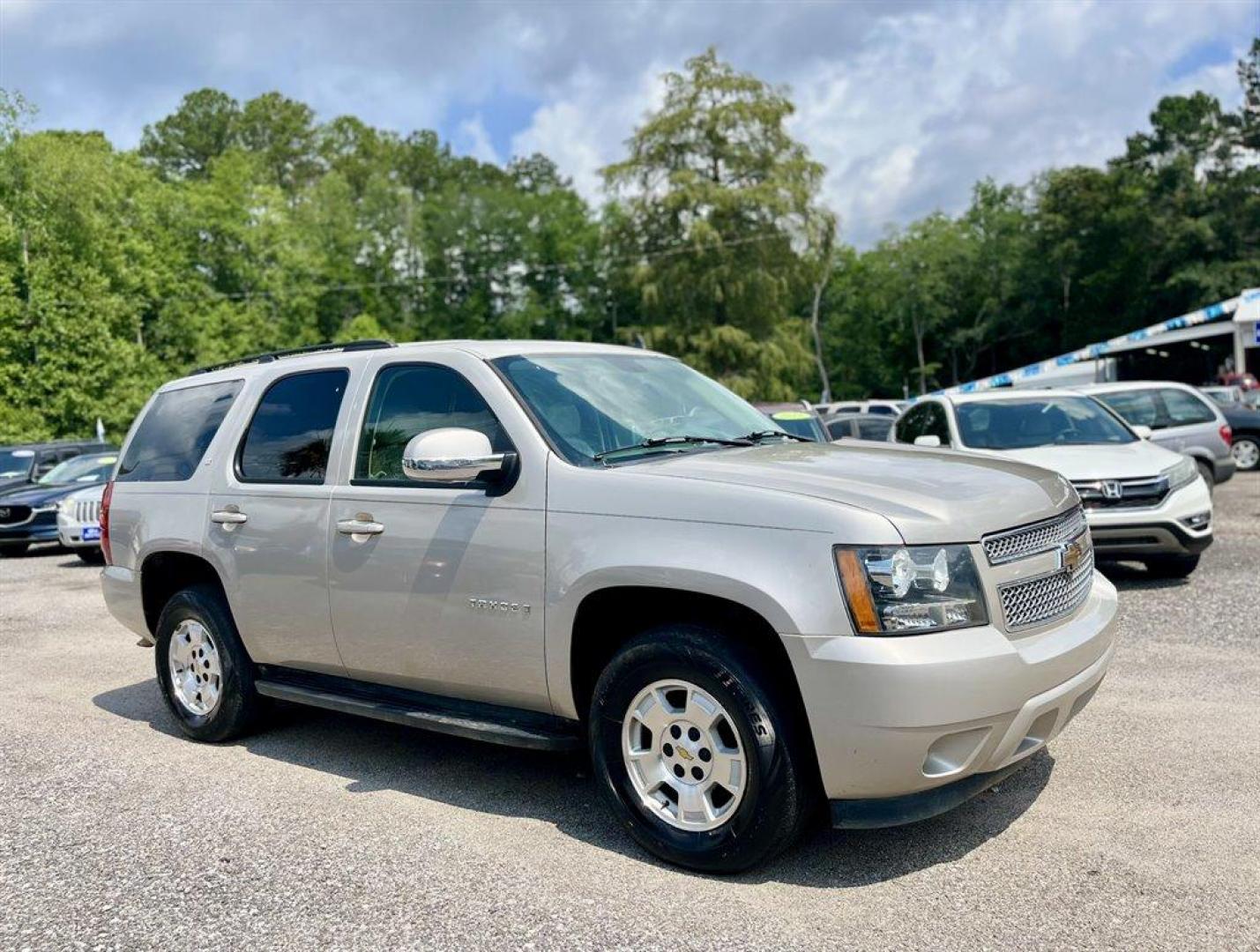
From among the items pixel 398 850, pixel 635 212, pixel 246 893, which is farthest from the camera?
pixel 635 212

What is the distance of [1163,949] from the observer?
3.26 metres

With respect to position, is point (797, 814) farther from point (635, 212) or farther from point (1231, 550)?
point (635, 212)

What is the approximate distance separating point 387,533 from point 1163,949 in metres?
3.18

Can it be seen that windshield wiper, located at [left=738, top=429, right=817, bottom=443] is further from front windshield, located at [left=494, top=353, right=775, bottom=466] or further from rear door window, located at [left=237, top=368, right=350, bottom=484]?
rear door window, located at [left=237, top=368, right=350, bottom=484]

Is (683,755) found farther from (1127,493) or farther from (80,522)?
(80,522)

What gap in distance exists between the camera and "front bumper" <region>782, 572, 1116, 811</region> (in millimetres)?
3545

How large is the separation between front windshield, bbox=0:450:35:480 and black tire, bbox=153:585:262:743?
1543 centimetres

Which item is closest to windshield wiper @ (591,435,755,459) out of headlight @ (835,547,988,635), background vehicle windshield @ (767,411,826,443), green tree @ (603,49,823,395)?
headlight @ (835,547,988,635)

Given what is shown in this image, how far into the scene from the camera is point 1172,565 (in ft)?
32.8

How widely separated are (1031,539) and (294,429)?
3413 millimetres

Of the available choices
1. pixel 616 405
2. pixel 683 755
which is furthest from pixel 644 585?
pixel 616 405

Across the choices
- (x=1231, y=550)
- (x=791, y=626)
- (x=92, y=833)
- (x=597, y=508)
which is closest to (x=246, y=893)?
(x=92, y=833)

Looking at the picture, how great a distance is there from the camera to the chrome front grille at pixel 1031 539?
3.82m

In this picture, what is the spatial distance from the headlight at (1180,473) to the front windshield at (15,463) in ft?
58.4
